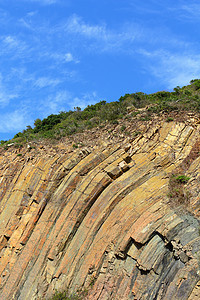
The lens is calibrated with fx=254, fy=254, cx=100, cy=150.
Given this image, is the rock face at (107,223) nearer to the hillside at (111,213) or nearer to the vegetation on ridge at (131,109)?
the hillside at (111,213)

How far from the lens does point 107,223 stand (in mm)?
14156

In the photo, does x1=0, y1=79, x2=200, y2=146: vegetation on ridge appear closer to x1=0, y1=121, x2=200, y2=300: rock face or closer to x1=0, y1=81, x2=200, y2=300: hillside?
x1=0, y1=81, x2=200, y2=300: hillside

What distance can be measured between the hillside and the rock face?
0.17ft

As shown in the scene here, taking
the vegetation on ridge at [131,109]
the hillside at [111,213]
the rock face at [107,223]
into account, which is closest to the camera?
the rock face at [107,223]

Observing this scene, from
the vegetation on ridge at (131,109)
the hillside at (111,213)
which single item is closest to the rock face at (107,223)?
the hillside at (111,213)

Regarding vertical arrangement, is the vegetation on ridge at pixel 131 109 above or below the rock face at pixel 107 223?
above

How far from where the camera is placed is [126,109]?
24.3m

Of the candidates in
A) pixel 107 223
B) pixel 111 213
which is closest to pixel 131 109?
pixel 111 213

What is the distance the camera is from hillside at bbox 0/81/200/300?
11.7 meters

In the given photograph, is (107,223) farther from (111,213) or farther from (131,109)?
(131,109)

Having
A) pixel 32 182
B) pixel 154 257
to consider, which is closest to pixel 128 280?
pixel 154 257

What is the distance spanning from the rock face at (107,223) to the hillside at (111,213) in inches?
2.1

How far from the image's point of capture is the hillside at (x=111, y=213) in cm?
1172

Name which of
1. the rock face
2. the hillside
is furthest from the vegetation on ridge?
the rock face
